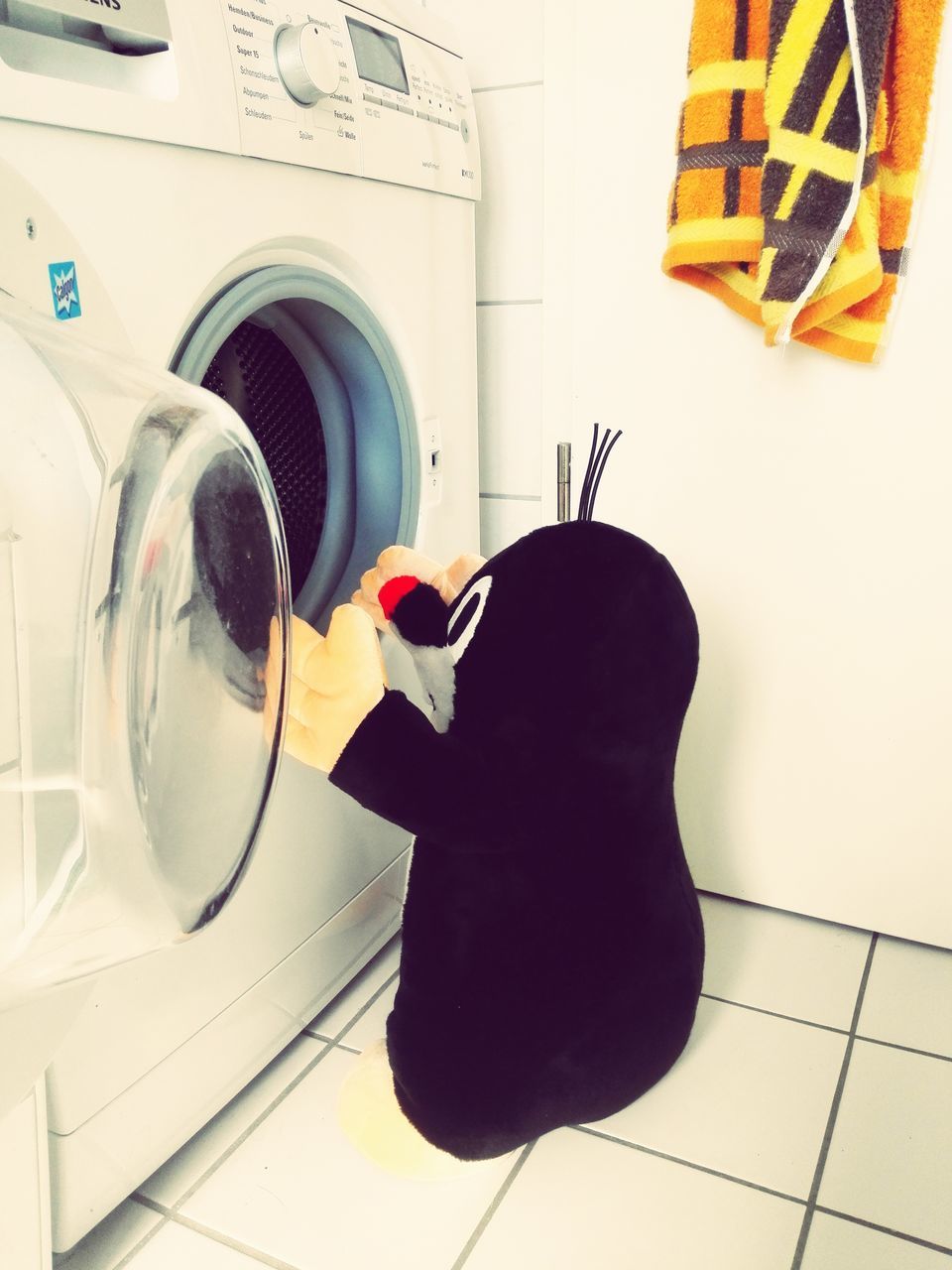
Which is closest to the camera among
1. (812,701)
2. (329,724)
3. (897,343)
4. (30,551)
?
(30,551)

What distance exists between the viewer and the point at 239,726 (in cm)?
55

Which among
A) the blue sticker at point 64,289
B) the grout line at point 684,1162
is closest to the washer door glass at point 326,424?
the blue sticker at point 64,289

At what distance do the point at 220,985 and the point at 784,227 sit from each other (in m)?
0.76

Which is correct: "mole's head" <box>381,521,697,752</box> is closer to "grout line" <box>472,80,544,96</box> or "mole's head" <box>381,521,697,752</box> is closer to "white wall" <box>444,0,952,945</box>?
"white wall" <box>444,0,952,945</box>

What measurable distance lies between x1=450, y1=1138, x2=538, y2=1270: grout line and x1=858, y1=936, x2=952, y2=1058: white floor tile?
0.36 m

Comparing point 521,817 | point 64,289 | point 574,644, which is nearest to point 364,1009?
point 521,817

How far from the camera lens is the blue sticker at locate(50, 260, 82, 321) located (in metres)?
0.52

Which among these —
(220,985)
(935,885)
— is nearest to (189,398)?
(220,985)

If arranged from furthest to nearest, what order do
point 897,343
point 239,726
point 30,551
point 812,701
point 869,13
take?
1. point 812,701
2. point 897,343
3. point 869,13
4. point 239,726
5. point 30,551

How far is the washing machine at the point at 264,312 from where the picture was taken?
1.79 feet

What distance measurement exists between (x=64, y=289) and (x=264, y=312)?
26cm

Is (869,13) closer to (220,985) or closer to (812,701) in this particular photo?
(812,701)

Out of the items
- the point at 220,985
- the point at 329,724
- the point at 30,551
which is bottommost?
the point at 220,985

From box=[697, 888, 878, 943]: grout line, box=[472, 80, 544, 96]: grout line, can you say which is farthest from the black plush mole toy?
box=[472, 80, 544, 96]: grout line
